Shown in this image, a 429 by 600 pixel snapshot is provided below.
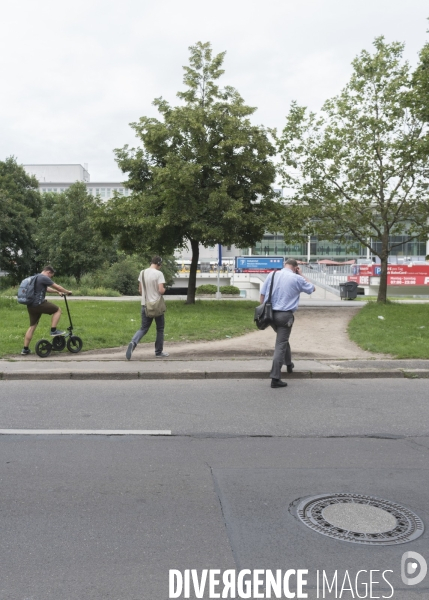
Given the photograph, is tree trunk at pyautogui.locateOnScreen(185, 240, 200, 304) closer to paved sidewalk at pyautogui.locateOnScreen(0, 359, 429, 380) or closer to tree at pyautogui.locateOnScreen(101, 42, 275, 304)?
tree at pyautogui.locateOnScreen(101, 42, 275, 304)

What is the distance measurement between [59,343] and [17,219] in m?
42.0

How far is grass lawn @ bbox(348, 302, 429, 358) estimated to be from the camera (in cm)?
1198

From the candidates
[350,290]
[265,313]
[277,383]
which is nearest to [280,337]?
[265,313]

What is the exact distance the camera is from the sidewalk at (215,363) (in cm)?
945

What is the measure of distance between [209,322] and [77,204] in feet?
121

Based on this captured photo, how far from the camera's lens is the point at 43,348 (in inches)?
435

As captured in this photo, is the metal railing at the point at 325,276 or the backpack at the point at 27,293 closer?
the backpack at the point at 27,293

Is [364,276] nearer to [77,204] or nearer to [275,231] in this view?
[77,204]

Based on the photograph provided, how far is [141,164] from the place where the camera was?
22578mm

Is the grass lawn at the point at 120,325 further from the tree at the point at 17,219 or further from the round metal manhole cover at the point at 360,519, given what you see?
the tree at the point at 17,219

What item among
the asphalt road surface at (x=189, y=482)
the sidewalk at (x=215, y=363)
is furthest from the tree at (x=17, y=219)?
the asphalt road surface at (x=189, y=482)

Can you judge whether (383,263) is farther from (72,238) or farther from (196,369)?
(72,238)

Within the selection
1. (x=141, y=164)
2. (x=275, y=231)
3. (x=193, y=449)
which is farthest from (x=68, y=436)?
(x=141, y=164)

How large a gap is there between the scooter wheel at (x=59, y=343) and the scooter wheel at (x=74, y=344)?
0.10m
